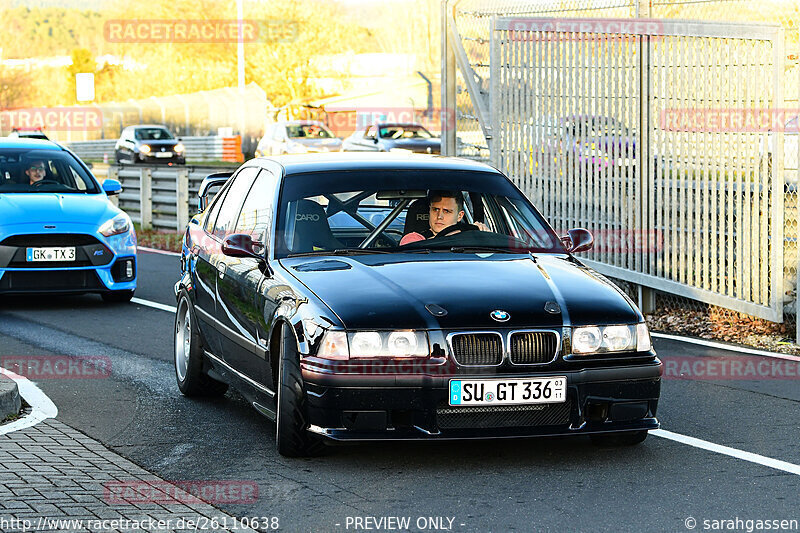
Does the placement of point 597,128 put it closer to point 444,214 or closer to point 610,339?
point 444,214

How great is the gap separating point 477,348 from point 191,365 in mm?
2852

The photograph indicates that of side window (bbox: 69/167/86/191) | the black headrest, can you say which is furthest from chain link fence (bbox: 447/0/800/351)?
side window (bbox: 69/167/86/191)

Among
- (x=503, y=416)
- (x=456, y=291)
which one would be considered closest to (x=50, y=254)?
(x=456, y=291)

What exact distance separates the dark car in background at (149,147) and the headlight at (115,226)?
A: 41.8m

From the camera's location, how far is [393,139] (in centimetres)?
4053

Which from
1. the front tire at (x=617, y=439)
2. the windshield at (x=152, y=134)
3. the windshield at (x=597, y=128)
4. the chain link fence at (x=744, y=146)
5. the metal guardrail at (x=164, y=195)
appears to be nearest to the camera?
the front tire at (x=617, y=439)

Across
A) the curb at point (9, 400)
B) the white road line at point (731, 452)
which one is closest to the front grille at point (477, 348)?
the white road line at point (731, 452)

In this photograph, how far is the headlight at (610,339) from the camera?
6.50 metres

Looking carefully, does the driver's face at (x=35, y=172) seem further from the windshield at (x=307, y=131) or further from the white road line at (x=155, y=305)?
the windshield at (x=307, y=131)

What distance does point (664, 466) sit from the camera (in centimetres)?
665

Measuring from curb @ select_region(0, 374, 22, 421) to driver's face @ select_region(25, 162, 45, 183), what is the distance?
6.82m

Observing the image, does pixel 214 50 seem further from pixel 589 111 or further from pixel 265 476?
pixel 265 476

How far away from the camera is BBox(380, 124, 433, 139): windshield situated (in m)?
41.5

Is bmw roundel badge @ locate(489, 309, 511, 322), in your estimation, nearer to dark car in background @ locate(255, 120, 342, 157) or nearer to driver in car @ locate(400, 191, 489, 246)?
driver in car @ locate(400, 191, 489, 246)
